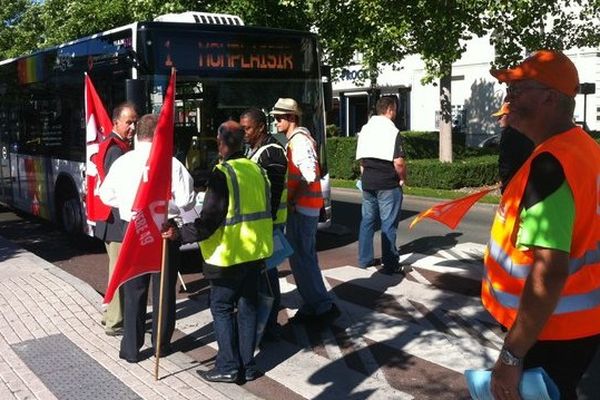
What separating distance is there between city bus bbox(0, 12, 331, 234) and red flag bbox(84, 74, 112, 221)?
94 cm

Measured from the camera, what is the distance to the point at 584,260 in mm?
2322

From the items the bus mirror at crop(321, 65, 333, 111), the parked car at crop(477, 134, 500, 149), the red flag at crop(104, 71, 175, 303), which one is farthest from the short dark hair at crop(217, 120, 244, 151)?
the parked car at crop(477, 134, 500, 149)

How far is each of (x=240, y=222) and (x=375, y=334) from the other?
1848 mm

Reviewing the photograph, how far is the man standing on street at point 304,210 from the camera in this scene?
571 centimetres

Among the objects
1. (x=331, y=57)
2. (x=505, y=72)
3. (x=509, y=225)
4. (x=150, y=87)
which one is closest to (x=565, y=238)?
(x=509, y=225)

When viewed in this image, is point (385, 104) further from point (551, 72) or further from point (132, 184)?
point (551, 72)

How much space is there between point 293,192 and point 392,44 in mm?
10419

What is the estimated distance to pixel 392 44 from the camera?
1540cm

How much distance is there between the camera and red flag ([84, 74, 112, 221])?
5848 mm

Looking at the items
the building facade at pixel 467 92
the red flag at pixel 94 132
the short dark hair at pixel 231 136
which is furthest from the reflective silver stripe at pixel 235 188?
the building facade at pixel 467 92

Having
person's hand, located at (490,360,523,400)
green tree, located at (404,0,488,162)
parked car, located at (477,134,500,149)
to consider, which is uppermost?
green tree, located at (404,0,488,162)

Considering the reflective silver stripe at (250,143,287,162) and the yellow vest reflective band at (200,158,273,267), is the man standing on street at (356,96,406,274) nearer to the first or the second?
the reflective silver stripe at (250,143,287,162)

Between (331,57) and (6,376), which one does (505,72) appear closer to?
(6,376)

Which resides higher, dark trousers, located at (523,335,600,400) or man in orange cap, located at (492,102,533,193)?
man in orange cap, located at (492,102,533,193)
